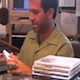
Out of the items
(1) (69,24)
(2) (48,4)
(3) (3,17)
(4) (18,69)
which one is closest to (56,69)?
(4) (18,69)

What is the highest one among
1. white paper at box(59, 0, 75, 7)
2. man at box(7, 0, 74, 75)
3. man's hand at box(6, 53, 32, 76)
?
white paper at box(59, 0, 75, 7)

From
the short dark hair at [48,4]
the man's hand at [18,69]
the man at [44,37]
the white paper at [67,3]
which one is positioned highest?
the white paper at [67,3]

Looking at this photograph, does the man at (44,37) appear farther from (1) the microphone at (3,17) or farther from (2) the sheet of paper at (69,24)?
(2) the sheet of paper at (69,24)

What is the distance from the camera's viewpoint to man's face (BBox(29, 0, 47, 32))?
4.89ft

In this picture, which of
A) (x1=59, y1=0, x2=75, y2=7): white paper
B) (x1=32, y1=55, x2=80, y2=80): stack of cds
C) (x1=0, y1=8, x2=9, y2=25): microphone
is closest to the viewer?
(x1=32, y1=55, x2=80, y2=80): stack of cds

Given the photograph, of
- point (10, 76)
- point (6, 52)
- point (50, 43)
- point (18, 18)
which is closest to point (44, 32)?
point (50, 43)

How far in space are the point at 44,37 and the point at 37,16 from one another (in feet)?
0.55

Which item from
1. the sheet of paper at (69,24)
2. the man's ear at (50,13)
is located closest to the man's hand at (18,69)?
the man's ear at (50,13)

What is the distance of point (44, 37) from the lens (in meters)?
1.61

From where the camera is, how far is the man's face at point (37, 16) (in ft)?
4.89

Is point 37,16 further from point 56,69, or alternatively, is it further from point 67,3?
point 67,3

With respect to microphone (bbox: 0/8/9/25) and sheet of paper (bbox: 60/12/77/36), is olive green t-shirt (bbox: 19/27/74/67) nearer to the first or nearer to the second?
microphone (bbox: 0/8/9/25)

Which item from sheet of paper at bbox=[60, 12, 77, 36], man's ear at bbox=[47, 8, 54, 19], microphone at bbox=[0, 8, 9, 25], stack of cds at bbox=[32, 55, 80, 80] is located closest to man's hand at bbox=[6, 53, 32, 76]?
stack of cds at bbox=[32, 55, 80, 80]

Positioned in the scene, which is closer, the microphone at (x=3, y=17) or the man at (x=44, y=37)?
the microphone at (x=3, y=17)
